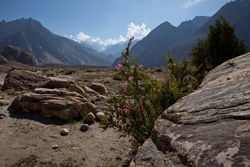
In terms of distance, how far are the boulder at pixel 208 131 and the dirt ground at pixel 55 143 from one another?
2.43 m

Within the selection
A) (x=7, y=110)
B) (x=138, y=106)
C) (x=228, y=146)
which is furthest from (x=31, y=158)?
(x=228, y=146)

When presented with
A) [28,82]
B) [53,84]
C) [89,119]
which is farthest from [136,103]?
[28,82]

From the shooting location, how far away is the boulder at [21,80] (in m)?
11.9

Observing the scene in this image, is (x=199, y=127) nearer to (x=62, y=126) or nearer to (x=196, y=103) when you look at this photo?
(x=196, y=103)

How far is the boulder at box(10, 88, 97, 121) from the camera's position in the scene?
25.3 feet

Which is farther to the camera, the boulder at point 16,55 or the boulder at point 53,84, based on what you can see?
the boulder at point 16,55

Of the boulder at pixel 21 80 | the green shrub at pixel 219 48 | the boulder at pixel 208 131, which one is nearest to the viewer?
the boulder at pixel 208 131

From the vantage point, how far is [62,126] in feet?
23.6

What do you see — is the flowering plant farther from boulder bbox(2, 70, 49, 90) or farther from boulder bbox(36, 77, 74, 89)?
boulder bbox(2, 70, 49, 90)

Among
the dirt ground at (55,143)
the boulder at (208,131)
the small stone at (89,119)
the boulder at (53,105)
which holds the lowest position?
the dirt ground at (55,143)

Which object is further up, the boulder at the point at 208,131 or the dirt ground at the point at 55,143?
the boulder at the point at 208,131

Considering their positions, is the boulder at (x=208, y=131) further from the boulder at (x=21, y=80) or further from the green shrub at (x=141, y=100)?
the boulder at (x=21, y=80)

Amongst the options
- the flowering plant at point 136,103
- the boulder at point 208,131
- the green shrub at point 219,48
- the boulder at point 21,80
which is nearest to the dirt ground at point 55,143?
the flowering plant at point 136,103

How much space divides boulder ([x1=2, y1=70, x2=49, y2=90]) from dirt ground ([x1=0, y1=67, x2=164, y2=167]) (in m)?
5.00
